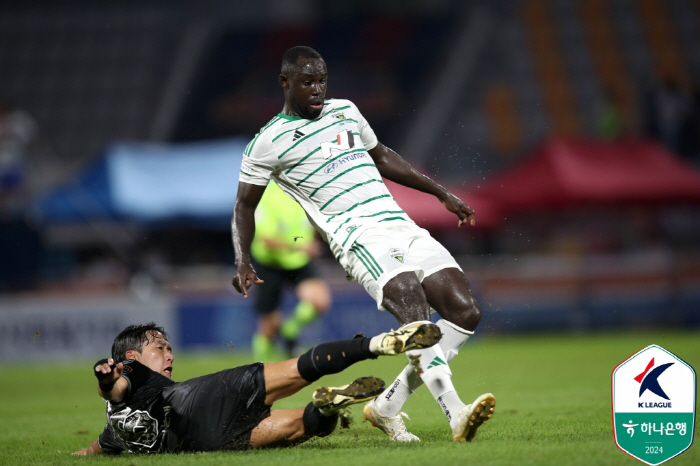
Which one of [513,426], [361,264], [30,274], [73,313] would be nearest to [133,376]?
[361,264]

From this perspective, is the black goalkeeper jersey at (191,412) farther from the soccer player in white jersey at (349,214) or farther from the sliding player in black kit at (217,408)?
the soccer player in white jersey at (349,214)

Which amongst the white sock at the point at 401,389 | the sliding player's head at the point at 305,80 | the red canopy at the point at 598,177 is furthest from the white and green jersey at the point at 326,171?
the red canopy at the point at 598,177

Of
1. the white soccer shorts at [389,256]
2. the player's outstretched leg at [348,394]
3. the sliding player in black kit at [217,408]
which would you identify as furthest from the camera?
the white soccer shorts at [389,256]

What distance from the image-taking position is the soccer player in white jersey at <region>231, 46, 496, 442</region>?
5.36m

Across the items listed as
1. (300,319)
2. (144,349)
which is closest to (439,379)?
(144,349)

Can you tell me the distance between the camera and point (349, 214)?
18.1 feet

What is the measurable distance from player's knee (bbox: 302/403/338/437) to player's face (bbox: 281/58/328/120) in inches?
68.9

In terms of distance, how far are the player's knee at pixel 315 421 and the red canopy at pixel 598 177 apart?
1205 centimetres

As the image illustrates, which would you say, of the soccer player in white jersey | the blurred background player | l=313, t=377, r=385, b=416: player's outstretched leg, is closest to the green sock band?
the blurred background player

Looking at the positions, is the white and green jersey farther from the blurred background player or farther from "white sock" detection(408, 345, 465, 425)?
the blurred background player

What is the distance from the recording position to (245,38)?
26.1 meters

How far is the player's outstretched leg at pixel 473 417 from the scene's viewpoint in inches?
192

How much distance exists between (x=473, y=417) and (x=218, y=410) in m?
1.38

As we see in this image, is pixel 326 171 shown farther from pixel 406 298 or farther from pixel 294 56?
pixel 406 298
